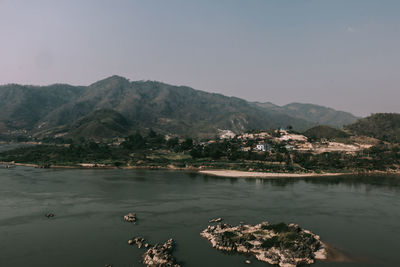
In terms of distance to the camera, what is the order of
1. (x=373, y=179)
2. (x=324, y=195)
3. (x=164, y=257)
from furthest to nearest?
(x=373, y=179) → (x=324, y=195) → (x=164, y=257)

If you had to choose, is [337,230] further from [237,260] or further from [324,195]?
[324,195]

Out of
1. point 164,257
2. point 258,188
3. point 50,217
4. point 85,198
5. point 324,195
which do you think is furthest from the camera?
point 258,188

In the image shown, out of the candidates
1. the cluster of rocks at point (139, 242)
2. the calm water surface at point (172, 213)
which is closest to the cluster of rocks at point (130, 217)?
the calm water surface at point (172, 213)

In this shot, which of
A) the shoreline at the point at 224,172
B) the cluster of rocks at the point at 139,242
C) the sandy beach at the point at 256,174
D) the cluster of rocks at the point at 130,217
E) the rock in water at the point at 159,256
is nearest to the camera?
the rock in water at the point at 159,256

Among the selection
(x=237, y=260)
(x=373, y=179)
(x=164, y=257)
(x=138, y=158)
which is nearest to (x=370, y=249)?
(x=237, y=260)

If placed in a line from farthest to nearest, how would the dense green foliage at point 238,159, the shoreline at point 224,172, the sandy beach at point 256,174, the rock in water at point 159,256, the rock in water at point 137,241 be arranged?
the dense green foliage at point 238,159, the shoreline at point 224,172, the sandy beach at point 256,174, the rock in water at point 137,241, the rock in water at point 159,256

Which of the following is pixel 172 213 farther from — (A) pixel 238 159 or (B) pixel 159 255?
(A) pixel 238 159

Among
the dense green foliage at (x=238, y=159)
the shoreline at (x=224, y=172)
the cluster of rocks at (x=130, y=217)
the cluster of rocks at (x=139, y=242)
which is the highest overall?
the dense green foliage at (x=238, y=159)

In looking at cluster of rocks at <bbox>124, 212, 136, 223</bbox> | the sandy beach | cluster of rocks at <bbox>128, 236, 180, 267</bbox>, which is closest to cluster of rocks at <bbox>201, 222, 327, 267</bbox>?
cluster of rocks at <bbox>128, 236, 180, 267</bbox>

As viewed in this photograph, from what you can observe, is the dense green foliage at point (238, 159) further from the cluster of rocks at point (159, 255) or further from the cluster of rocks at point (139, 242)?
the cluster of rocks at point (159, 255)
